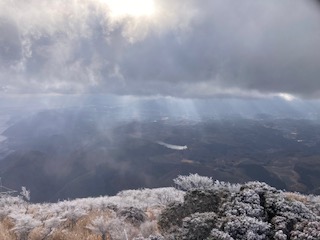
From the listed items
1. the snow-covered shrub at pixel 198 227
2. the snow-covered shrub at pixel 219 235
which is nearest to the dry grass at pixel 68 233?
the snow-covered shrub at pixel 198 227

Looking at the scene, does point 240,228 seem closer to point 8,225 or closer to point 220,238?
point 220,238

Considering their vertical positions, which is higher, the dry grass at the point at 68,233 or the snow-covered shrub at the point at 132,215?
the dry grass at the point at 68,233

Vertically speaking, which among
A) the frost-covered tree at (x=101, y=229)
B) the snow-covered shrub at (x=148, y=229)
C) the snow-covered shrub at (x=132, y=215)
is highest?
the frost-covered tree at (x=101, y=229)

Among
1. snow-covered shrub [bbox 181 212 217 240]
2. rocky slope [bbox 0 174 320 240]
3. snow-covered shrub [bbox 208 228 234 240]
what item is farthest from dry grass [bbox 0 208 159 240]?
snow-covered shrub [bbox 208 228 234 240]

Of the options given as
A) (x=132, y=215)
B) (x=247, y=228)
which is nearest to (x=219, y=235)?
(x=247, y=228)

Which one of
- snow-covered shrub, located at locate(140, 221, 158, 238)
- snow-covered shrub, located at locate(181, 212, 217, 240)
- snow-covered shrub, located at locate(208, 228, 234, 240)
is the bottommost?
snow-covered shrub, located at locate(140, 221, 158, 238)

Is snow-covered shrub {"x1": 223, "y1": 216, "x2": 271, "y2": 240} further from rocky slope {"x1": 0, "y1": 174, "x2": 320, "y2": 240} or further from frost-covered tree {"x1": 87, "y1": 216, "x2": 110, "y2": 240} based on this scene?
frost-covered tree {"x1": 87, "y1": 216, "x2": 110, "y2": 240}

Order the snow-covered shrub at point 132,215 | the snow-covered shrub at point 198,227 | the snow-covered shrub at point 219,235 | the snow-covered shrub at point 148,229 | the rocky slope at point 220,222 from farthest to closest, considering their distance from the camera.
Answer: the snow-covered shrub at point 132,215
the snow-covered shrub at point 148,229
the snow-covered shrub at point 198,227
the rocky slope at point 220,222
the snow-covered shrub at point 219,235

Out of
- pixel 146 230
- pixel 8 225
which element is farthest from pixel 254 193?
pixel 8 225

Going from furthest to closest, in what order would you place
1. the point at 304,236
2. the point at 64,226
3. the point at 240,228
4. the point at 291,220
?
the point at 64,226 < the point at 291,220 < the point at 240,228 < the point at 304,236

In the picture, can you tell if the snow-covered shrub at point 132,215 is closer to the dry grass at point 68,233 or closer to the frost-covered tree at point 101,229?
the dry grass at point 68,233

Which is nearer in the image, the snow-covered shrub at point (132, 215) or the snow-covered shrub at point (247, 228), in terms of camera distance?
the snow-covered shrub at point (247, 228)
